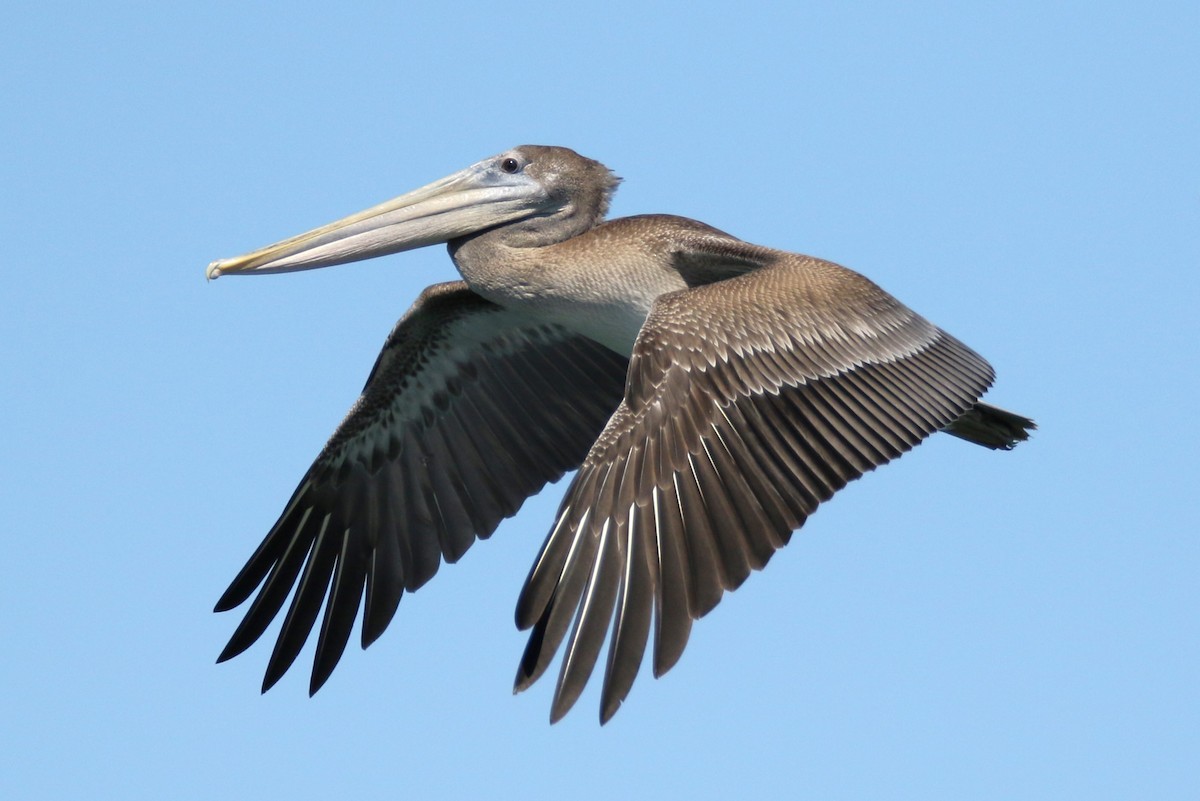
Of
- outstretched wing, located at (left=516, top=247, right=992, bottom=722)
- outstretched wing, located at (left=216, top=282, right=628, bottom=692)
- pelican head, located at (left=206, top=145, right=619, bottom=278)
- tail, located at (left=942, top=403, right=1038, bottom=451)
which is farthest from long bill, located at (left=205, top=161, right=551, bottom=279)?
tail, located at (left=942, top=403, right=1038, bottom=451)

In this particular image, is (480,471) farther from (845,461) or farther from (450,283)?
(845,461)

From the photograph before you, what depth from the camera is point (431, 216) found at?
11539 mm

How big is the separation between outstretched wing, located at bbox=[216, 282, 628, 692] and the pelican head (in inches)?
30.0

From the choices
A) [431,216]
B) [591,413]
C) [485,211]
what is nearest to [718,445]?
[485,211]

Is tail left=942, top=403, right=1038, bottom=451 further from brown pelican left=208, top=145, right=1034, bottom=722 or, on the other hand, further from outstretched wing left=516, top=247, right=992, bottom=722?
outstretched wing left=516, top=247, right=992, bottom=722

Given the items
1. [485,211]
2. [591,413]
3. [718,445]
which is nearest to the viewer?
[718,445]

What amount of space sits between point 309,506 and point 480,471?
120 centimetres

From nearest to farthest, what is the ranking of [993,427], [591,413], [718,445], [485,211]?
[718,445]
[485,211]
[993,427]
[591,413]

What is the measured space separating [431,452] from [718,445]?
3.70 meters

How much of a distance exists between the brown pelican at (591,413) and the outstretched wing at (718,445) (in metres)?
0.01

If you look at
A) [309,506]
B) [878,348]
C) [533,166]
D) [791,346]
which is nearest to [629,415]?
[791,346]

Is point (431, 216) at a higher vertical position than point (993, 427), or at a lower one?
higher

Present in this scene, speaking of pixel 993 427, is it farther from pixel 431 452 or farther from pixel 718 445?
pixel 431 452

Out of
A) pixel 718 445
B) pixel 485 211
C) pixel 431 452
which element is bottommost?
pixel 718 445
